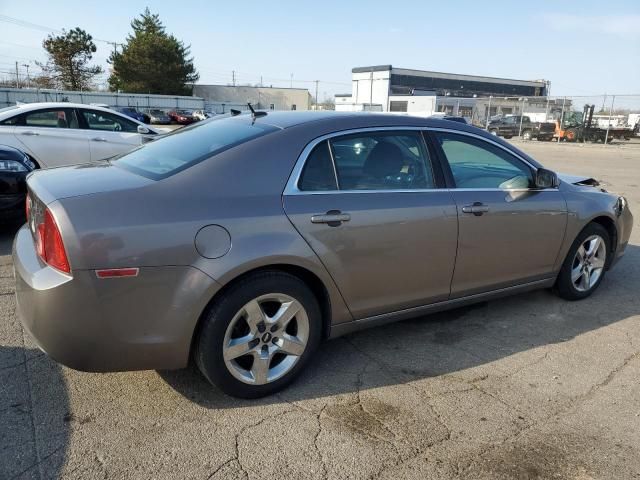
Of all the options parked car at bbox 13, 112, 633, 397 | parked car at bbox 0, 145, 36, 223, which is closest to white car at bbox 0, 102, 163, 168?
parked car at bbox 0, 145, 36, 223

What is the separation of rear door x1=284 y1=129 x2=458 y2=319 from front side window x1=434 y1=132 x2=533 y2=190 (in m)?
0.23

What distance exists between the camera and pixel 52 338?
2.48 meters

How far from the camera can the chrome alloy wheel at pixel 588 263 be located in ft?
14.8

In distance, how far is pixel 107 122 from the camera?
8.23 metres

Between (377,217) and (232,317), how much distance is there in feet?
3.48

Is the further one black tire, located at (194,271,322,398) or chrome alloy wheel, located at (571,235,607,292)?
chrome alloy wheel, located at (571,235,607,292)

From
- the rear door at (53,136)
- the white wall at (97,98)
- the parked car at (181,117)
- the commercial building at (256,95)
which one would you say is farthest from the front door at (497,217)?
the commercial building at (256,95)

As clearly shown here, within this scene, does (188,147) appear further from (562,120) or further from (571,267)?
(562,120)

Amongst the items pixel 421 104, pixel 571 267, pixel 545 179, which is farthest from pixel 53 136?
pixel 421 104

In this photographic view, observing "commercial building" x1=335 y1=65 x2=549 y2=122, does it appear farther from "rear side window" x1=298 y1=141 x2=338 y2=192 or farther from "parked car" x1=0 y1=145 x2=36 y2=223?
"rear side window" x1=298 y1=141 x2=338 y2=192

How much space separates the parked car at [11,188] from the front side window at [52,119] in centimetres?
208

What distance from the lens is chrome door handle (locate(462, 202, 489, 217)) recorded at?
3531 mm

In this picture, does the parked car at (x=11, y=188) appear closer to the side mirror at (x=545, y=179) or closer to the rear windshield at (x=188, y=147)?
the rear windshield at (x=188, y=147)

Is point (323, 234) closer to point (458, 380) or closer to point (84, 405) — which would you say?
point (458, 380)
